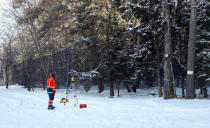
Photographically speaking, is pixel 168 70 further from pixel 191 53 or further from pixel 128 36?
pixel 128 36

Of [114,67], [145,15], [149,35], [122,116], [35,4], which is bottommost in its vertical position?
[122,116]

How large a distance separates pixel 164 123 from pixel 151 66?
1246 centimetres

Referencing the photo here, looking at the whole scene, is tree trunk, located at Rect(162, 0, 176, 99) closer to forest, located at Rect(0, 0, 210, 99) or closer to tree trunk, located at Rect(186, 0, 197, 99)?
forest, located at Rect(0, 0, 210, 99)

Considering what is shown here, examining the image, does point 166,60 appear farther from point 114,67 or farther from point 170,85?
point 114,67

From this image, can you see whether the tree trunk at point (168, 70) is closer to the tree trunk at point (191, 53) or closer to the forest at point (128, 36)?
the forest at point (128, 36)

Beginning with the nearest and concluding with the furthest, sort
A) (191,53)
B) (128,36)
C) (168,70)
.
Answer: (191,53), (168,70), (128,36)

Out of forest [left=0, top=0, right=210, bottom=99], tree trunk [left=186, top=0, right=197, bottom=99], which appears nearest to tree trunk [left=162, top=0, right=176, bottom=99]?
forest [left=0, top=0, right=210, bottom=99]

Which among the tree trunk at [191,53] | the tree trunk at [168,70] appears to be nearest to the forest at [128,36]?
the tree trunk at [168,70]

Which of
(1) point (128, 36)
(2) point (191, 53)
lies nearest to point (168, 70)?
(2) point (191, 53)

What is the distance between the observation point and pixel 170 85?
1248 cm

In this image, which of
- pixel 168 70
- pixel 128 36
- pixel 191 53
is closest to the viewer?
pixel 191 53

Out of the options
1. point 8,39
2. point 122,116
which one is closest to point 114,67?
point 122,116

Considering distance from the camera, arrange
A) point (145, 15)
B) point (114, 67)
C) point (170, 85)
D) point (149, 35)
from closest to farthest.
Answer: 1. point (170, 85)
2. point (145, 15)
3. point (149, 35)
4. point (114, 67)

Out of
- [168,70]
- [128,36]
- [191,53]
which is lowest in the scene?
[168,70]
